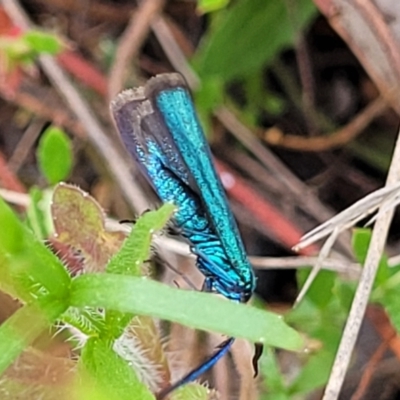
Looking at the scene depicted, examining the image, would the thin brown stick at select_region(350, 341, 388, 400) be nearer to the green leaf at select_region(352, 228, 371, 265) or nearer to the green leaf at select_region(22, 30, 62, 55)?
the green leaf at select_region(352, 228, 371, 265)

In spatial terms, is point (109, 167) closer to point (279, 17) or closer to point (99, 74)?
point (99, 74)

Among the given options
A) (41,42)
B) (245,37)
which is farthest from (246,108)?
(41,42)

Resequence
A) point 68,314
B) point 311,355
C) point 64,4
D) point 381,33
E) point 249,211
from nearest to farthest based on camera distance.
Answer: point 68,314
point 311,355
point 381,33
point 249,211
point 64,4

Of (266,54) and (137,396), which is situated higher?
(266,54)

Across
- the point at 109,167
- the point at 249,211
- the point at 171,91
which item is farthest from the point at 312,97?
the point at 171,91

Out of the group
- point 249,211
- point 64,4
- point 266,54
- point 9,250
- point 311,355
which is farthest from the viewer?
point 64,4

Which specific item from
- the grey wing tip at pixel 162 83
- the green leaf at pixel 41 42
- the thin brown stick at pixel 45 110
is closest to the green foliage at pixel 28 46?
the green leaf at pixel 41 42

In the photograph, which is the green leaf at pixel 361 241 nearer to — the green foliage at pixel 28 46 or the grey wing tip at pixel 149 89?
the grey wing tip at pixel 149 89

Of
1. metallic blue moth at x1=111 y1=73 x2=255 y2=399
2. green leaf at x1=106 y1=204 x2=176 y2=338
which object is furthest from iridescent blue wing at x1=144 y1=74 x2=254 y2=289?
green leaf at x1=106 y1=204 x2=176 y2=338
